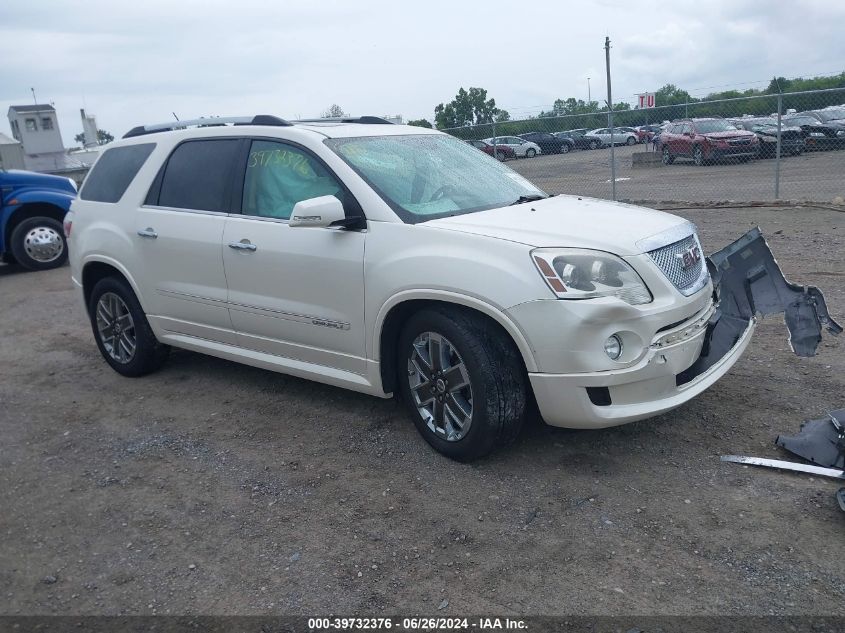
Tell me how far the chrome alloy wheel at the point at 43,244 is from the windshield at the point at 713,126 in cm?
1524

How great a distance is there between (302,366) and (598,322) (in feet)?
6.49

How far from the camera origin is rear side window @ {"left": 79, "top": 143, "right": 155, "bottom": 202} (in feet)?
19.1

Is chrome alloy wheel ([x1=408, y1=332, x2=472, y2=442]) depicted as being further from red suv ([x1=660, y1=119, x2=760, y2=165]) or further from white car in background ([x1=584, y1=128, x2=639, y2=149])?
white car in background ([x1=584, y1=128, x2=639, y2=149])

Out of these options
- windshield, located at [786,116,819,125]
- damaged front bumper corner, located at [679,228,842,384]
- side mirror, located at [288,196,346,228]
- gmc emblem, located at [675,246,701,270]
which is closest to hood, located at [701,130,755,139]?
windshield, located at [786,116,819,125]

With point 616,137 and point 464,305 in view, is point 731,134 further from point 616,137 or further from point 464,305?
point 464,305

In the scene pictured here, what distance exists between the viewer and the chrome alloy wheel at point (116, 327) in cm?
596

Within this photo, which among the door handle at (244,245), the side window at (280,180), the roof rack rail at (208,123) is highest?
the roof rack rail at (208,123)

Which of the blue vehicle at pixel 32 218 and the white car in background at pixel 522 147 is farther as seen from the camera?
the white car in background at pixel 522 147

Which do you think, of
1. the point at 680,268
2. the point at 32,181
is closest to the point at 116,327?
the point at 680,268

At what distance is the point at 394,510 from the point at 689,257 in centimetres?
207

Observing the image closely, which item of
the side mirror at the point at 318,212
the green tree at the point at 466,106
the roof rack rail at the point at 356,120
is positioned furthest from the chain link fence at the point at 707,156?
the green tree at the point at 466,106

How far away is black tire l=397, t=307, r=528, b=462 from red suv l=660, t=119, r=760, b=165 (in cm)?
1574

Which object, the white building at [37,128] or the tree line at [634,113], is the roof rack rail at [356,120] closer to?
the tree line at [634,113]

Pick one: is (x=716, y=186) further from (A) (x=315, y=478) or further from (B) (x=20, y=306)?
(A) (x=315, y=478)
